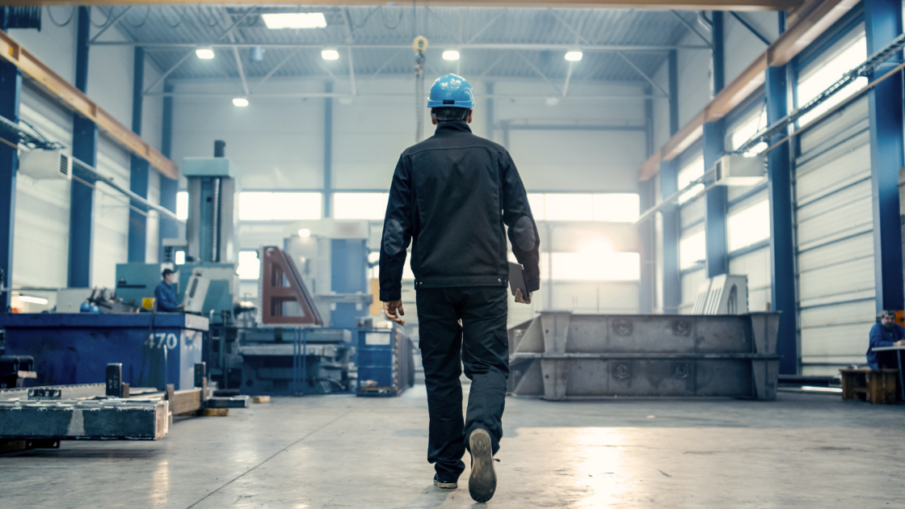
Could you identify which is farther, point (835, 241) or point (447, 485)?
point (835, 241)

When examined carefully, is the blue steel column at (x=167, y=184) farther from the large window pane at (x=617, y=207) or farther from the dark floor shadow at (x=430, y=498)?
the dark floor shadow at (x=430, y=498)

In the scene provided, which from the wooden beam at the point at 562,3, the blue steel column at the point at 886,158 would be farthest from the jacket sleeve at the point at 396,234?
the wooden beam at the point at 562,3

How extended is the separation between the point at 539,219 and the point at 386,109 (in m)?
5.77

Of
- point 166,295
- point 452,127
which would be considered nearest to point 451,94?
point 452,127

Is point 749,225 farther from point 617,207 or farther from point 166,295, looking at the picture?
point 166,295

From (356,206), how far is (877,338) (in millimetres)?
15019

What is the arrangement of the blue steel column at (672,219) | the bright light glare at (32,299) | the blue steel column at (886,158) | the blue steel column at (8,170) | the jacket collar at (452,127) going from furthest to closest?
the blue steel column at (672,219)
the bright light glare at (32,299)
the blue steel column at (8,170)
the blue steel column at (886,158)
the jacket collar at (452,127)

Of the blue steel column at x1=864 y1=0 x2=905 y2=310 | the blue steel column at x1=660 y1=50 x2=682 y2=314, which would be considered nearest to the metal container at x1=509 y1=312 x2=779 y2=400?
the blue steel column at x1=864 y1=0 x2=905 y2=310

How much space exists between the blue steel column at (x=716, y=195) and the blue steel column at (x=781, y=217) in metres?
3.24

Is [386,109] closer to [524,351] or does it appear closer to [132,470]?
[524,351]

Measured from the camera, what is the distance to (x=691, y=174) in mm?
19141

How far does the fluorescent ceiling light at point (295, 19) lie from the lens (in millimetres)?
15383

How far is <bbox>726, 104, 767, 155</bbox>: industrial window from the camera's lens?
584 inches

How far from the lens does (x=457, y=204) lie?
8.63 ft
